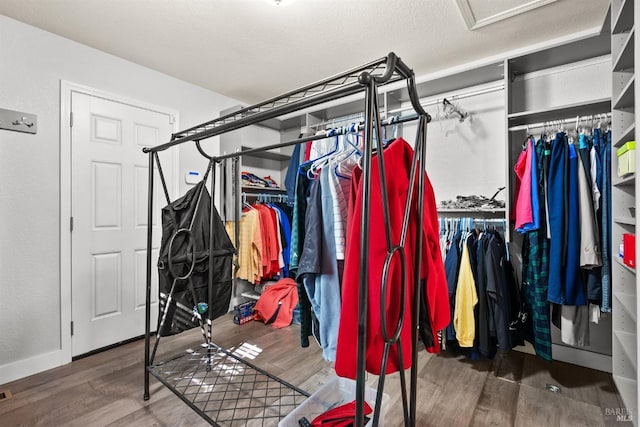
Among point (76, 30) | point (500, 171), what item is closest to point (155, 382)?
point (76, 30)

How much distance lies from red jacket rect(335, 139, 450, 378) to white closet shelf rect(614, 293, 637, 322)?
113 cm

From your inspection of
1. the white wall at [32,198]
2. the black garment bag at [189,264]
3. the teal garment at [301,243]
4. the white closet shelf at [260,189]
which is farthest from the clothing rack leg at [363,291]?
the white closet shelf at [260,189]

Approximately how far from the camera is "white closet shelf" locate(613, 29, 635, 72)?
4.98ft

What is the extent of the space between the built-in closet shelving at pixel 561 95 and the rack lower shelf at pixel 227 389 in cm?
193

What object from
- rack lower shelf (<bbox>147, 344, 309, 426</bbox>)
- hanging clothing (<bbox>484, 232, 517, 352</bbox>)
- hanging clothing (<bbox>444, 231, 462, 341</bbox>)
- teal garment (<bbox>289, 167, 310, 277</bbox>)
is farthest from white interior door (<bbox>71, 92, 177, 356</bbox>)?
hanging clothing (<bbox>484, 232, 517, 352</bbox>)

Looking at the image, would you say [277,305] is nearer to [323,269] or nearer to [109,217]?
[109,217]

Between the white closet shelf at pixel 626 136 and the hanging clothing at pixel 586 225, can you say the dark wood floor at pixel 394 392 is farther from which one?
the white closet shelf at pixel 626 136

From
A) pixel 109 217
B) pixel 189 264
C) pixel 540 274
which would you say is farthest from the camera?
pixel 109 217

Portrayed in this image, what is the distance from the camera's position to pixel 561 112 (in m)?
2.17

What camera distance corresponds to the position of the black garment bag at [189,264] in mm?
1760

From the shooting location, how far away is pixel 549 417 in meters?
1.66

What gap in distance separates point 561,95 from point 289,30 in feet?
6.77

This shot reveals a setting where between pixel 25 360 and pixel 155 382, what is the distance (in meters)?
0.93

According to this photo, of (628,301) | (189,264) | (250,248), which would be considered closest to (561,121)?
(628,301)
